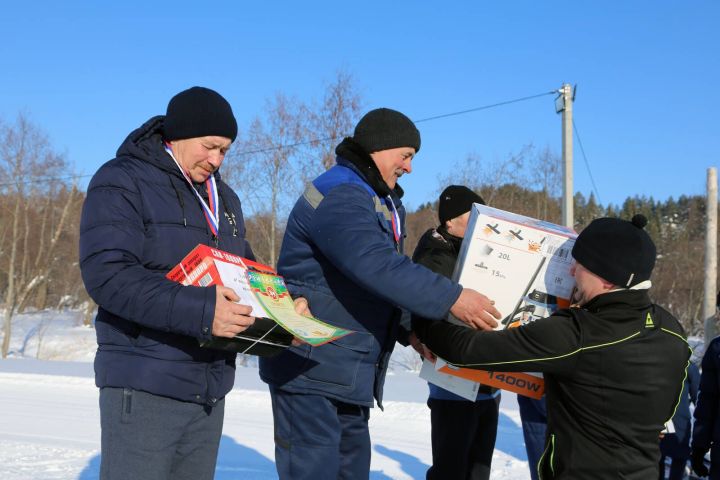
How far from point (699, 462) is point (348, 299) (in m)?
3.18

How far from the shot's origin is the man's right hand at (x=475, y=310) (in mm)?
2467

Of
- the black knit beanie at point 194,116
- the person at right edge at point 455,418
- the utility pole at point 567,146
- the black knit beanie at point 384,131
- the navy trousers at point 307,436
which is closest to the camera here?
the black knit beanie at point 194,116

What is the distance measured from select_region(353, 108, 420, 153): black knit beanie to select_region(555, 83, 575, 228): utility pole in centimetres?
1084

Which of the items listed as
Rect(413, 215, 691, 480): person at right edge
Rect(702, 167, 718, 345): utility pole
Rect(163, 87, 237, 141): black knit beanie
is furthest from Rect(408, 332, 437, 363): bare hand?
Rect(702, 167, 718, 345): utility pole

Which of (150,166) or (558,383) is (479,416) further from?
(150,166)

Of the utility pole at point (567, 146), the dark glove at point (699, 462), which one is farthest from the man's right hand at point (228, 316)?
the utility pole at point (567, 146)

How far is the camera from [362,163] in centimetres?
279

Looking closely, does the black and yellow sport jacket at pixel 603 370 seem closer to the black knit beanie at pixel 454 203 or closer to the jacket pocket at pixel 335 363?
the jacket pocket at pixel 335 363

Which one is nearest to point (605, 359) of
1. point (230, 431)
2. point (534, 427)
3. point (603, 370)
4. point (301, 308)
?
point (603, 370)

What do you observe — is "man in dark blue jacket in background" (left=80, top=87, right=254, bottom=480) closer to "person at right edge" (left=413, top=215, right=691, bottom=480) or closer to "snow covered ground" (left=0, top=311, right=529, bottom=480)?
"person at right edge" (left=413, top=215, right=691, bottom=480)

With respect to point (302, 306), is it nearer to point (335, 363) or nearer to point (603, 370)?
point (335, 363)

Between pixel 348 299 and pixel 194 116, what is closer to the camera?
pixel 194 116

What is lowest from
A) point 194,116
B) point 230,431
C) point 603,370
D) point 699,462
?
point 230,431

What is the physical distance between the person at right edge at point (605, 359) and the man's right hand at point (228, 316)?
0.84m
